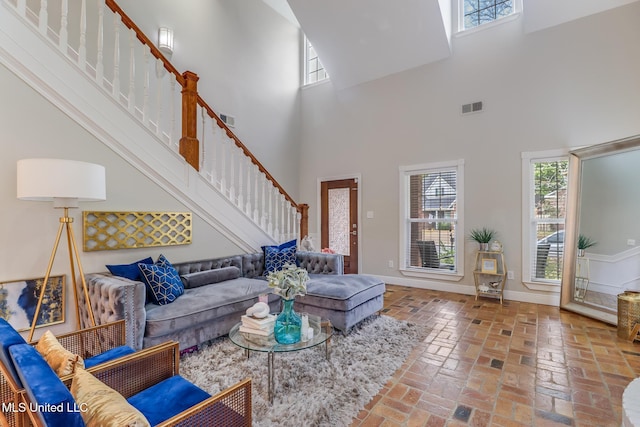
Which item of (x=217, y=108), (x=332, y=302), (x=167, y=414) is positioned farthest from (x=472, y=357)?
(x=217, y=108)

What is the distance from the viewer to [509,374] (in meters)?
2.44

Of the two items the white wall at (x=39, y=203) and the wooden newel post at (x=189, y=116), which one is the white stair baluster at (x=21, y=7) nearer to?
the white wall at (x=39, y=203)

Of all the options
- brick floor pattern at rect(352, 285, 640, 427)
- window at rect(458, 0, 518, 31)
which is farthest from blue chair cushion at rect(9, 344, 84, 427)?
window at rect(458, 0, 518, 31)

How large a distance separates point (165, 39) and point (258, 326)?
174 inches

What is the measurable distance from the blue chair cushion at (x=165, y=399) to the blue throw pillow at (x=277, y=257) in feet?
8.83

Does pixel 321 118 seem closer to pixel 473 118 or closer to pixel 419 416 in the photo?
pixel 473 118

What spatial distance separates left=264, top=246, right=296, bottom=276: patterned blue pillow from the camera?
4.27 meters

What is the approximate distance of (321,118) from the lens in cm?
661

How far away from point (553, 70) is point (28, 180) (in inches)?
234

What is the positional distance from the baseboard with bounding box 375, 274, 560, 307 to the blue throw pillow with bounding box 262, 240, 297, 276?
2.21 m

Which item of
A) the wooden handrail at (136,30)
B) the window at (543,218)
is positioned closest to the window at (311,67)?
the wooden handrail at (136,30)

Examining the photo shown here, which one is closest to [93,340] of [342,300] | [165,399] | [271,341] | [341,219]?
[165,399]

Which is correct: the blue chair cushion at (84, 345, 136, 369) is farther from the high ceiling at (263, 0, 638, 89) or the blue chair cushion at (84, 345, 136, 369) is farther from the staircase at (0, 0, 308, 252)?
the high ceiling at (263, 0, 638, 89)

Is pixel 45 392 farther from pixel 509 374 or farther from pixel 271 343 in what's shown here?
pixel 509 374
